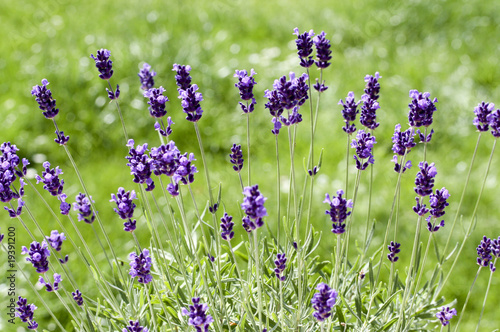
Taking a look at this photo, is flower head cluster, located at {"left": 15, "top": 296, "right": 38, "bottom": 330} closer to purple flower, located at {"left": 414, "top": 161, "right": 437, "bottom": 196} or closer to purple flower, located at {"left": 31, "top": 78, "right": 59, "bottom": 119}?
purple flower, located at {"left": 31, "top": 78, "right": 59, "bottom": 119}

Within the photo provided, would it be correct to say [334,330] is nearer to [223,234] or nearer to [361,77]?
[223,234]

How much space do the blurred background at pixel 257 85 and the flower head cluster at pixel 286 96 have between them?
6.34 feet

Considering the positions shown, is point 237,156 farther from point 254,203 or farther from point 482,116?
point 482,116

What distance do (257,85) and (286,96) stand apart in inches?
140

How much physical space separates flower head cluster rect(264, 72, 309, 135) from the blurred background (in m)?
1.93

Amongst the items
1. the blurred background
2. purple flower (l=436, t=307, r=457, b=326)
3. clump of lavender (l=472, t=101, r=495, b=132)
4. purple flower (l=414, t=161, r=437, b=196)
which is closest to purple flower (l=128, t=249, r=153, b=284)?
purple flower (l=414, t=161, r=437, b=196)

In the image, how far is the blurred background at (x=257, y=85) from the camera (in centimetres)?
401

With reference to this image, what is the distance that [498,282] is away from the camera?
3.47m

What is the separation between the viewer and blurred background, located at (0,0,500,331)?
401 cm

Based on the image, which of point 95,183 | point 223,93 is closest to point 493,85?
point 223,93

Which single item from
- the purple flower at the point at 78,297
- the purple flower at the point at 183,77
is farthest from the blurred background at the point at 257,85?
the purple flower at the point at 183,77

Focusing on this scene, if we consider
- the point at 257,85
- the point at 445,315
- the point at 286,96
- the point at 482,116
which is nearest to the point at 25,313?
the point at 286,96

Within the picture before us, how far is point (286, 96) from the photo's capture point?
1666mm

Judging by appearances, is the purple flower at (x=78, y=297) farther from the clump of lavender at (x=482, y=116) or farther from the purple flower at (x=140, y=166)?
the clump of lavender at (x=482, y=116)
